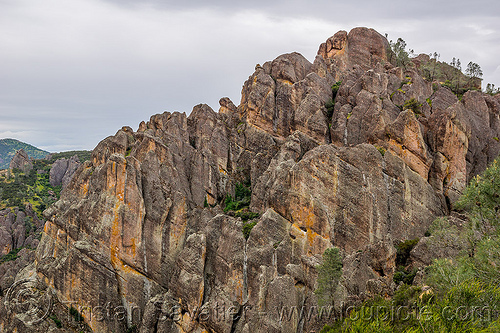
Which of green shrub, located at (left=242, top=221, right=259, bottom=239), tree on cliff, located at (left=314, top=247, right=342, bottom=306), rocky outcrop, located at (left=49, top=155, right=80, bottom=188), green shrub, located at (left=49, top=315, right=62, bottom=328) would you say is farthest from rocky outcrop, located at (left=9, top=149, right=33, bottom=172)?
tree on cliff, located at (left=314, top=247, right=342, bottom=306)

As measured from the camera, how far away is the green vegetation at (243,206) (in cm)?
6165

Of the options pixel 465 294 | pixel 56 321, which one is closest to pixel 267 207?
pixel 56 321

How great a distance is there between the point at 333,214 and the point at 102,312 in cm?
3551

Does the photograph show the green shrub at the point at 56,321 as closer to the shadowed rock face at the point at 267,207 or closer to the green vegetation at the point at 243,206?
the shadowed rock face at the point at 267,207

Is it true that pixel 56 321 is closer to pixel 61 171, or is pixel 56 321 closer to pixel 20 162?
pixel 61 171

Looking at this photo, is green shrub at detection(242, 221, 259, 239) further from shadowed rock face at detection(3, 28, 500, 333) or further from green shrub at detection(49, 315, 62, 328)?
green shrub at detection(49, 315, 62, 328)

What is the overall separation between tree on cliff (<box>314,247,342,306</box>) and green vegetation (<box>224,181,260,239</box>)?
17.8m

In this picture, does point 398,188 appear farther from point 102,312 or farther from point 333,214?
point 102,312

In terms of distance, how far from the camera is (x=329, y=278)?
141 feet

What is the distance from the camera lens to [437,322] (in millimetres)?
22094

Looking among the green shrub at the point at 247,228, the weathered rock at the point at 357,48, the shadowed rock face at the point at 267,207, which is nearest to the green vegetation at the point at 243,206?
the green shrub at the point at 247,228

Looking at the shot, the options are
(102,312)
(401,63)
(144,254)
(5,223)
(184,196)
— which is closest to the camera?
(102,312)

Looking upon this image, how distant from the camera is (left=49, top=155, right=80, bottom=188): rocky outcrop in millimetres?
156500

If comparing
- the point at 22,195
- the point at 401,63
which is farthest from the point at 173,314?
the point at 22,195
